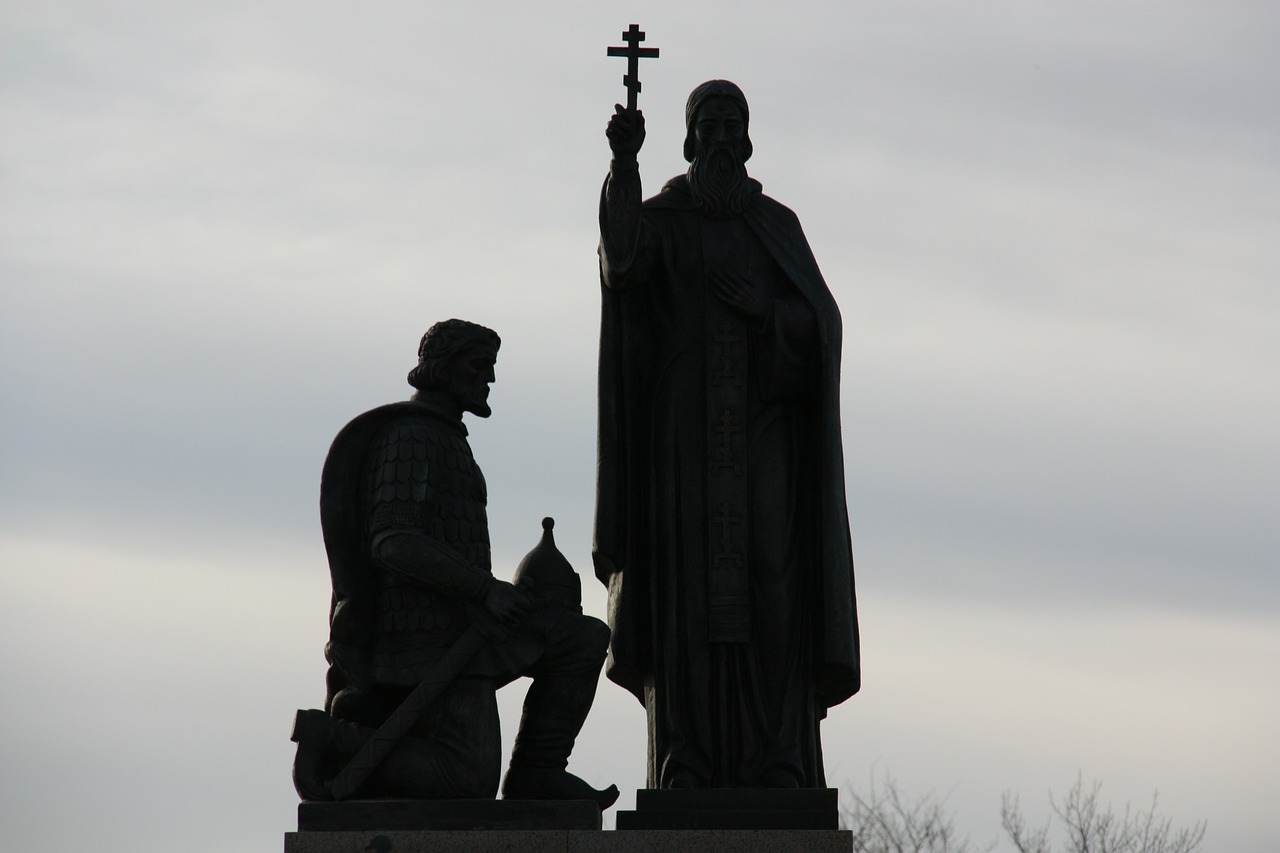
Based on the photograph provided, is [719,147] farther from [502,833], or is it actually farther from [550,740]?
[502,833]

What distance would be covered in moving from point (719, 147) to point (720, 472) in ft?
5.50

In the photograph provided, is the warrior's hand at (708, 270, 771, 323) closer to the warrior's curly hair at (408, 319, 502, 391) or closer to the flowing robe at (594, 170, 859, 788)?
the flowing robe at (594, 170, 859, 788)

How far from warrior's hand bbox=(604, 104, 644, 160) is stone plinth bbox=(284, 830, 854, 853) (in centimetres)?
325

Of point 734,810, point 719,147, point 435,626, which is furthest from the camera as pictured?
point 719,147

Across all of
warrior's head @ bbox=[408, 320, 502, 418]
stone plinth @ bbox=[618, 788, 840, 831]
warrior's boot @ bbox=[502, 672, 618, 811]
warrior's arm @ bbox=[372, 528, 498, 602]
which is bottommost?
stone plinth @ bbox=[618, 788, 840, 831]

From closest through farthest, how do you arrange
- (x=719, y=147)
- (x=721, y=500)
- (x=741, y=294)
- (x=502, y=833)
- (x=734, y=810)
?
1. (x=502, y=833)
2. (x=734, y=810)
3. (x=721, y=500)
4. (x=741, y=294)
5. (x=719, y=147)

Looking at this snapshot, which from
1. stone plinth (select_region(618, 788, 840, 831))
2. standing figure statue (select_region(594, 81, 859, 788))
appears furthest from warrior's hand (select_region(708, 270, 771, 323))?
stone plinth (select_region(618, 788, 840, 831))

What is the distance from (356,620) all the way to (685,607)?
5.30 feet

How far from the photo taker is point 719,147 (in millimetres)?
12078

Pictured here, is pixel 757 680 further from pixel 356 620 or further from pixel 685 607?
pixel 356 620

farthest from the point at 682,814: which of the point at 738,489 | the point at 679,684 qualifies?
the point at 738,489

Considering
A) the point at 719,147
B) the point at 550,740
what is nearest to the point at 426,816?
the point at 550,740

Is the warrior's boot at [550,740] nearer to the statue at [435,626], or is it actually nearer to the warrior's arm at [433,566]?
the statue at [435,626]

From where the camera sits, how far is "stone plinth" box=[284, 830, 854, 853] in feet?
34.4
